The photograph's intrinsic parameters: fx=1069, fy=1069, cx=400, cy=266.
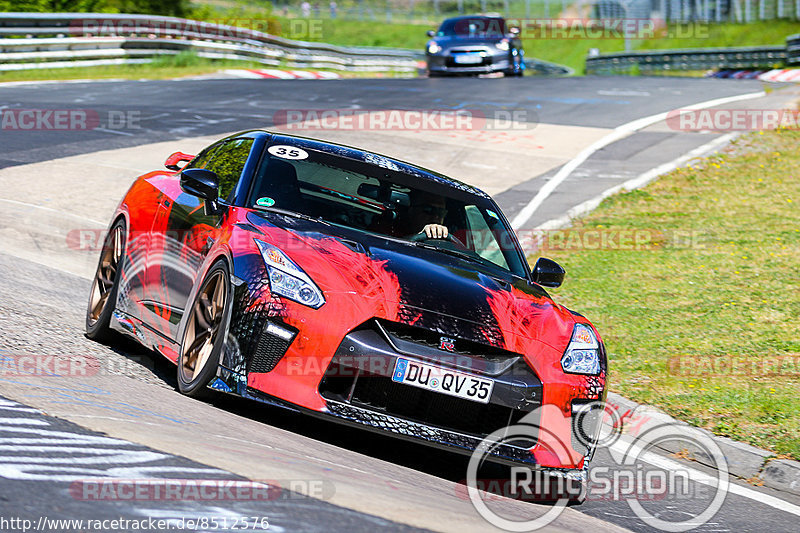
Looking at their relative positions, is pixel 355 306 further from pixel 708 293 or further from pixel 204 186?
pixel 708 293

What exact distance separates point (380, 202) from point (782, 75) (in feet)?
84.9

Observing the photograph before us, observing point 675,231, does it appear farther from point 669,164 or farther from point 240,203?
point 240,203

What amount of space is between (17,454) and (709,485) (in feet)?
12.7

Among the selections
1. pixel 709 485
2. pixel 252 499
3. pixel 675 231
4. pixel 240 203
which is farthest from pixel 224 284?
pixel 675 231

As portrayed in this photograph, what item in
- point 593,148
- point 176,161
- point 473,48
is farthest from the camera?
point 473,48

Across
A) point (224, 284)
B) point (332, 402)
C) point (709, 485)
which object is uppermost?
point (224, 284)

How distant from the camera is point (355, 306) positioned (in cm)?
493

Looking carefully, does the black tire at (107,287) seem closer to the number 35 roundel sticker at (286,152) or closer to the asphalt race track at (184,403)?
the asphalt race track at (184,403)

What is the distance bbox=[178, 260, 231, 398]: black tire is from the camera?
16.7ft

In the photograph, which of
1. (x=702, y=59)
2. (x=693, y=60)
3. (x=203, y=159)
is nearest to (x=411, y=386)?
(x=203, y=159)

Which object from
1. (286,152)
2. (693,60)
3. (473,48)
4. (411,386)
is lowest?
(411,386)

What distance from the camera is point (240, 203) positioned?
591cm

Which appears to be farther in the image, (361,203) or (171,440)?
(361,203)

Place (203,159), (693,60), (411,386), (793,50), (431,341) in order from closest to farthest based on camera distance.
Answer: (411,386) < (431,341) < (203,159) < (793,50) < (693,60)
